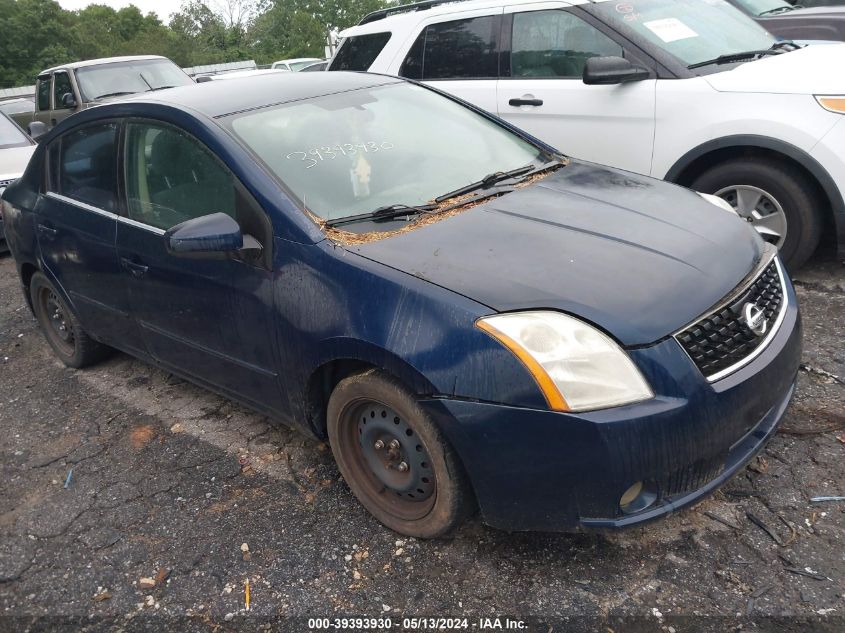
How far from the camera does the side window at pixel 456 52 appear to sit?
17.6ft

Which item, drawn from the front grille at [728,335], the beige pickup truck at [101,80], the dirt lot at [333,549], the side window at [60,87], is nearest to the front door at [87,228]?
the dirt lot at [333,549]

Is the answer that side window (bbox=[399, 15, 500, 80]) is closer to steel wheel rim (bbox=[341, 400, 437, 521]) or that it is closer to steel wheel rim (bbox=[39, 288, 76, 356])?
steel wheel rim (bbox=[39, 288, 76, 356])

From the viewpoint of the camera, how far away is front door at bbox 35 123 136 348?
11.4ft

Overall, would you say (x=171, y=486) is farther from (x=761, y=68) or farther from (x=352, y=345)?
(x=761, y=68)

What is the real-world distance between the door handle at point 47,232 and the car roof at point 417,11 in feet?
10.7

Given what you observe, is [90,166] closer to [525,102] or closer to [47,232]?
[47,232]

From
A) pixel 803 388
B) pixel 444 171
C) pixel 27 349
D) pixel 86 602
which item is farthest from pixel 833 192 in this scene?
pixel 27 349

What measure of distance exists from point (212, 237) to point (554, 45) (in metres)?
3.36

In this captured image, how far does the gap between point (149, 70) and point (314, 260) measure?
31.8 ft

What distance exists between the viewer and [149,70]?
35.3ft

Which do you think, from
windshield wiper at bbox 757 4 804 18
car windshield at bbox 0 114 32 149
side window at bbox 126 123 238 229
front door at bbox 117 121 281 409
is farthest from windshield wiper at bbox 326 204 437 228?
windshield wiper at bbox 757 4 804 18

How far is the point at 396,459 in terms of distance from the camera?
2578 mm

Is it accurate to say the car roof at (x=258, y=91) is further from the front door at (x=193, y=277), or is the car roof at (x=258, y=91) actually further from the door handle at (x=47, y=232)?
the door handle at (x=47, y=232)

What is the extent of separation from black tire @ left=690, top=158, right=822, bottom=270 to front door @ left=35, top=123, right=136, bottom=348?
3502 mm
